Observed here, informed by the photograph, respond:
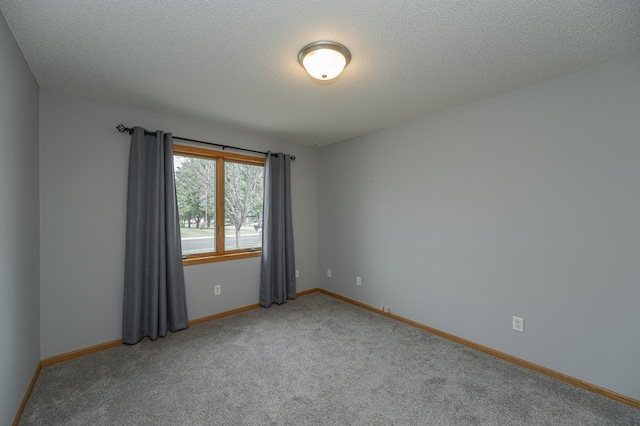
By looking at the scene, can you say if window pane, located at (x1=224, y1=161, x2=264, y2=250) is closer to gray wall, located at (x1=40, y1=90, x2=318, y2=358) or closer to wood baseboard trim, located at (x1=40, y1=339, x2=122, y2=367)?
gray wall, located at (x1=40, y1=90, x2=318, y2=358)

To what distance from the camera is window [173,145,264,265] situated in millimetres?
3348

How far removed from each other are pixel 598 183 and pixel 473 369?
177cm

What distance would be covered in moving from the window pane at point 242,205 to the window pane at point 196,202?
7.6 inches

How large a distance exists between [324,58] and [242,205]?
2507mm

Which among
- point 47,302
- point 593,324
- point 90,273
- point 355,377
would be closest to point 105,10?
point 90,273

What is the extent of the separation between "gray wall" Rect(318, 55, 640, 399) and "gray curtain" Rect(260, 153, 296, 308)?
129cm

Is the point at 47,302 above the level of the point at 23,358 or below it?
above

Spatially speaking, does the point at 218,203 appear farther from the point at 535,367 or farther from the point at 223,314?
the point at 535,367

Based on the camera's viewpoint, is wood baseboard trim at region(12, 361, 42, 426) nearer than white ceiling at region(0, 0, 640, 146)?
No

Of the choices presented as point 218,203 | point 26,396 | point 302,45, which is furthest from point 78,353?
point 302,45

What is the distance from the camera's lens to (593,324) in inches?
82.1

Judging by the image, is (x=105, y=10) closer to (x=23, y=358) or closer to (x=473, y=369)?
(x=23, y=358)

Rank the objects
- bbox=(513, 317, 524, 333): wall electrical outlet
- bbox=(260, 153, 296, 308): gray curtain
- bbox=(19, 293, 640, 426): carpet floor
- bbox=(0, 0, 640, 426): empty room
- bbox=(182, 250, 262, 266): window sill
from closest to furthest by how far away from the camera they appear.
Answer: bbox=(0, 0, 640, 426): empty room, bbox=(19, 293, 640, 426): carpet floor, bbox=(513, 317, 524, 333): wall electrical outlet, bbox=(182, 250, 262, 266): window sill, bbox=(260, 153, 296, 308): gray curtain

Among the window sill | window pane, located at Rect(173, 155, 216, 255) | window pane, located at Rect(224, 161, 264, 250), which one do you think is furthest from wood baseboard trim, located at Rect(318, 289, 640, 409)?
window pane, located at Rect(173, 155, 216, 255)
